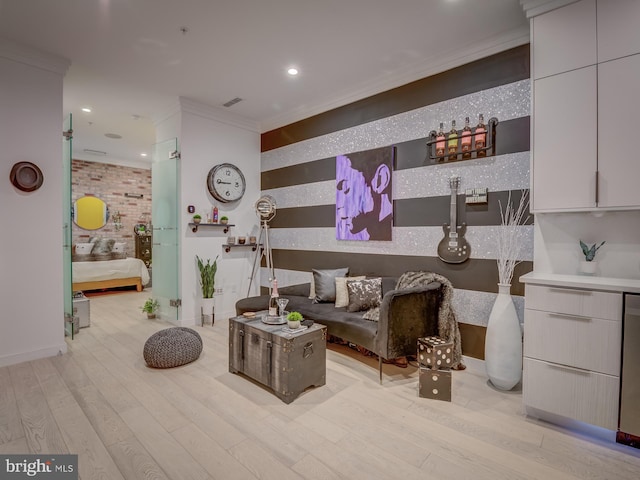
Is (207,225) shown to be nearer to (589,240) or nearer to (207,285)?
(207,285)

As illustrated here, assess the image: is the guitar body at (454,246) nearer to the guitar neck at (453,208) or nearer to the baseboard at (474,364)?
the guitar neck at (453,208)

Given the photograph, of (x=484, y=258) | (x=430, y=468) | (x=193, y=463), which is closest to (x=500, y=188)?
(x=484, y=258)

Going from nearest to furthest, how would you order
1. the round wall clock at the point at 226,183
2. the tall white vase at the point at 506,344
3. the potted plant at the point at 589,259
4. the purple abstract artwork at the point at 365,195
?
the potted plant at the point at 589,259 < the tall white vase at the point at 506,344 < the purple abstract artwork at the point at 365,195 < the round wall clock at the point at 226,183

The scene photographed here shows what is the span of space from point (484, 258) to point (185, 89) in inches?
148

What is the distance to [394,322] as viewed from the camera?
251cm

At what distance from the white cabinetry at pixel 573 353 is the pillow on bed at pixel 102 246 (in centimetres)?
767

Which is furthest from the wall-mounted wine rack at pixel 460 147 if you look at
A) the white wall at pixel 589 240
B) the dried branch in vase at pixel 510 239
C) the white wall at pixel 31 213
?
the white wall at pixel 31 213

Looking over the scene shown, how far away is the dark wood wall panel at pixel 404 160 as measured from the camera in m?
2.64

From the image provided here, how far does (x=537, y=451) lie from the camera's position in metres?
1.78

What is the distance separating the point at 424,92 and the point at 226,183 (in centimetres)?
285

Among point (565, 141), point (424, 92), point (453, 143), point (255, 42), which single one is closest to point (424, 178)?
point (453, 143)

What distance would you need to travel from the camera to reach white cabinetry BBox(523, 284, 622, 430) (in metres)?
1.82

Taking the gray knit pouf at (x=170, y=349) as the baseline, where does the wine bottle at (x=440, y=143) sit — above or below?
above

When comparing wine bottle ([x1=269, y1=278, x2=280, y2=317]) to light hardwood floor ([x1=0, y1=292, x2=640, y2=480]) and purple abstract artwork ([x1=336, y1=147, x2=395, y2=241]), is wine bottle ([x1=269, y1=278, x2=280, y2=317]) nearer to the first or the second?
light hardwood floor ([x1=0, y1=292, x2=640, y2=480])
